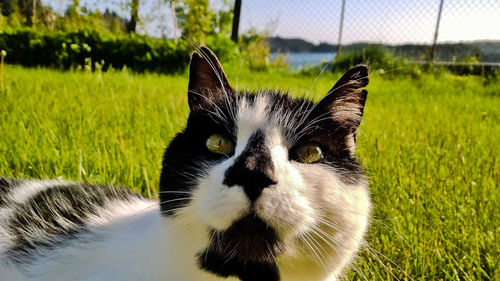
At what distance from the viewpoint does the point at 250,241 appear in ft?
2.65

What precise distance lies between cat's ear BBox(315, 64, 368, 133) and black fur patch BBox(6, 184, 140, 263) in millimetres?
871

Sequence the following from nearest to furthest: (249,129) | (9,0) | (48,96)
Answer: (249,129)
(48,96)
(9,0)

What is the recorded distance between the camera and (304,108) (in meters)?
1.06

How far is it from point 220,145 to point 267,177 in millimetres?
237

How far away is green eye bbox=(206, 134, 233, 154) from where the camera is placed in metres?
0.97

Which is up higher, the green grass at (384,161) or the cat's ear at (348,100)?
the cat's ear at (348,100)

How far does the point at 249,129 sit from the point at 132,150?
1.47m

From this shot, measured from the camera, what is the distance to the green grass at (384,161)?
1.39 m

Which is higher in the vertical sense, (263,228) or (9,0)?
(9,0)

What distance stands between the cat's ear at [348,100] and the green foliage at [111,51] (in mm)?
6566

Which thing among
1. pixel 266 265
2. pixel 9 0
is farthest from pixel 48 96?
pixel 9 0

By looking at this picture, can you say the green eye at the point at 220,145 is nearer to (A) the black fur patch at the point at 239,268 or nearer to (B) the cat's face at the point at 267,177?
(B) the cat's face at the point at 267,177

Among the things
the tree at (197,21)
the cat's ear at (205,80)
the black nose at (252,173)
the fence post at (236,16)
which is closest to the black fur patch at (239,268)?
the black nose at (252,173)

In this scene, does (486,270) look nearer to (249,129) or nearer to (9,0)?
(249,129)
